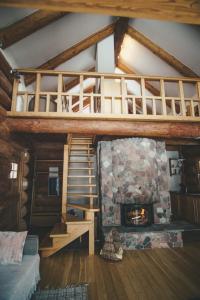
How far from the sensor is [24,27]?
4246 millimetres

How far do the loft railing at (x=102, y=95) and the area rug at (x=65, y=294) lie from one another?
3050 mm

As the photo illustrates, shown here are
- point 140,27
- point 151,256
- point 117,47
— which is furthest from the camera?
point 117,47

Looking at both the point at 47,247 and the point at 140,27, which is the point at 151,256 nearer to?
the point at 47,247

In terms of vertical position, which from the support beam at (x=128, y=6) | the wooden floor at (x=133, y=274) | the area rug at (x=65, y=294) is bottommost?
the wooden floor at (x=133, y=274)

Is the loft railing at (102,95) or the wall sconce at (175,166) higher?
the loft railing at (102,95)

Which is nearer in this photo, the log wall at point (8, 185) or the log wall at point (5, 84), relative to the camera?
the log wall at point (5, 84)

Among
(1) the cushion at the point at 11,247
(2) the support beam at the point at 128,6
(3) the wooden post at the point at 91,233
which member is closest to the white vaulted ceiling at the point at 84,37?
(2) the support beam at the point at 128,6

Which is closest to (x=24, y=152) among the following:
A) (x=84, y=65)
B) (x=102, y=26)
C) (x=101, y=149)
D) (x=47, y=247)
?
(x=101, y=149)

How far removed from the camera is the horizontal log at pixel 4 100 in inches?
158

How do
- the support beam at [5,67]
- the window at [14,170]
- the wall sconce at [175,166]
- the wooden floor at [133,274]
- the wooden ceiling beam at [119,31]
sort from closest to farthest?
1. the wooden floor at [133,274]
2. the support beam at [5,67]
3. the window at [14,170]
4. the wooden ceiling beam at [119,31]
5. the wall sconce at [175,166]

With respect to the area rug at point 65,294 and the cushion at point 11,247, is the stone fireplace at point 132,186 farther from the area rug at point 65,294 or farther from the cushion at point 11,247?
the cushion at point 11,247

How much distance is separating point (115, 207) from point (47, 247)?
2096 millimetres

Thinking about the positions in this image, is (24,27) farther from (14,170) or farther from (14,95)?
(14,170)

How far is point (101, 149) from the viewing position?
19.4ft
